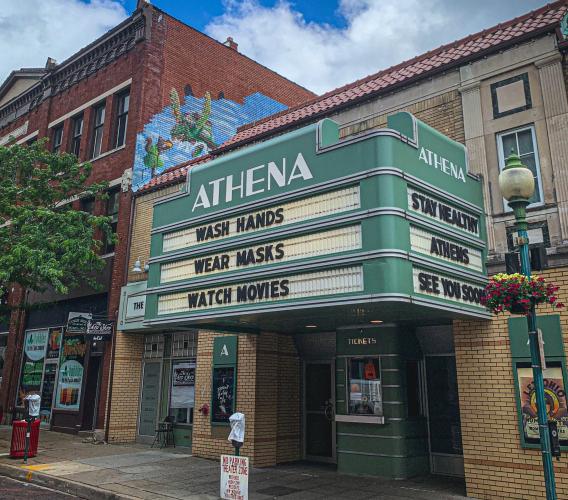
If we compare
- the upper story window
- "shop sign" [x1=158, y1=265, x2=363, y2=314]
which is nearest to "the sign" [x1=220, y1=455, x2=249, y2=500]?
"shop sign" [x1=158, y1=265, x2=363, y2=314]

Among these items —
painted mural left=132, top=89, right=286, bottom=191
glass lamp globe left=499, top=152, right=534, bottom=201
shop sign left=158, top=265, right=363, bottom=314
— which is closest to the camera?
glass lamp globe left=499, top=152, right=534, bottom=201

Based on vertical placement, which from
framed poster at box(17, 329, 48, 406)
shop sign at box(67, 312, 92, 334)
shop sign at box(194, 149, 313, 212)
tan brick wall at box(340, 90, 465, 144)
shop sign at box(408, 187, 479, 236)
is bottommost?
framed poster at box(17, 329, 48, 406)

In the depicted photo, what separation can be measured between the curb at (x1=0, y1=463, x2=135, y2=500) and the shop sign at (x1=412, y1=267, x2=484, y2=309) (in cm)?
599

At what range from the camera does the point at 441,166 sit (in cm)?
889

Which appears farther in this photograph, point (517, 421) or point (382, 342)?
point (382, 342)

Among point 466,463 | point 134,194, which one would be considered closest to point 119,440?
point 134,194

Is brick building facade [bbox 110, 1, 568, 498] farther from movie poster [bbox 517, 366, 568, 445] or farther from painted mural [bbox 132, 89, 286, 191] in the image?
painted mural [bbox 132, 89, 286, 191]

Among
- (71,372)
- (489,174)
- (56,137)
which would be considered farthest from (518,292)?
(56,137)

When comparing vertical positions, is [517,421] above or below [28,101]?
below

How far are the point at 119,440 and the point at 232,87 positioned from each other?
47.1 ft

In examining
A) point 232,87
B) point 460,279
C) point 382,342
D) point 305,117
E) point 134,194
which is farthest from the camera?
point 232,87

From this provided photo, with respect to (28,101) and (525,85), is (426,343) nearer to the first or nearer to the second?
(525,85)

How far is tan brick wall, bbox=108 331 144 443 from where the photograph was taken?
635 inches

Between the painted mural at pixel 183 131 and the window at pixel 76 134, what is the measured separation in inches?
178
